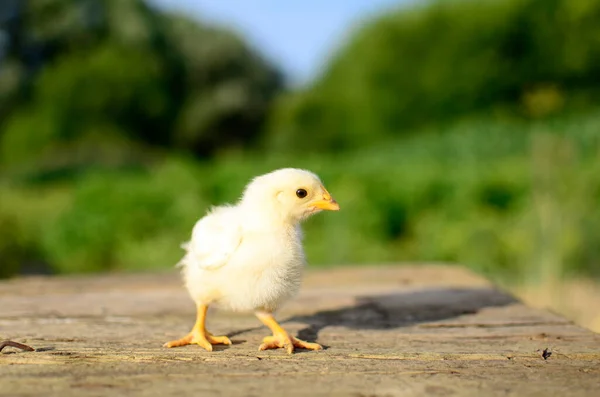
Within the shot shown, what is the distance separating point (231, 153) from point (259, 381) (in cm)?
3232

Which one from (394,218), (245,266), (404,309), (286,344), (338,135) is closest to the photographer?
(286,344)

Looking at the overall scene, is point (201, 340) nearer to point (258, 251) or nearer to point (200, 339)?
point (200, 339)

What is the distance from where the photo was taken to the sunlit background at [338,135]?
8.46 m

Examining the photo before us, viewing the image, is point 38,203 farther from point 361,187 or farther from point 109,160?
point 109,160

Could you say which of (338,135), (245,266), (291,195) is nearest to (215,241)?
(245,266)

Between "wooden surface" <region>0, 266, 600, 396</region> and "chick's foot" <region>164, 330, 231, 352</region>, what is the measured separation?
0.12 ft

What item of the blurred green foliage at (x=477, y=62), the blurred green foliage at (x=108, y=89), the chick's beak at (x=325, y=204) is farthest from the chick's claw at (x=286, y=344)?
the blurred green foliage at (x=108, y=89)

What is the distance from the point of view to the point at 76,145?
27562 mm

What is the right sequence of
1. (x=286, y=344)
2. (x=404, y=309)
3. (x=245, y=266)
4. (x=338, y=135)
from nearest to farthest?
1. (x=286, y=344)
2. (x=245, y=266)
3. (x=404, y=309)
4. (x=338, y=135)

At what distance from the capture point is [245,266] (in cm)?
231

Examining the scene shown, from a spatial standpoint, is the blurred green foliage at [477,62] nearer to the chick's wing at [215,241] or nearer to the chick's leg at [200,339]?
the chick's wing at [215,241]

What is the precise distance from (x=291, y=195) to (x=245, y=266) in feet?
0.84

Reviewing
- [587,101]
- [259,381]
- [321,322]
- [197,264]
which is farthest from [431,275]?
[587,101]

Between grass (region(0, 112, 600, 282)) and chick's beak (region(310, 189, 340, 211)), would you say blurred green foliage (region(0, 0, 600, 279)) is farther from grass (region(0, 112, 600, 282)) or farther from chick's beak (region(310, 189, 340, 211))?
chick's beak (region(310, 189, 340, 211))
